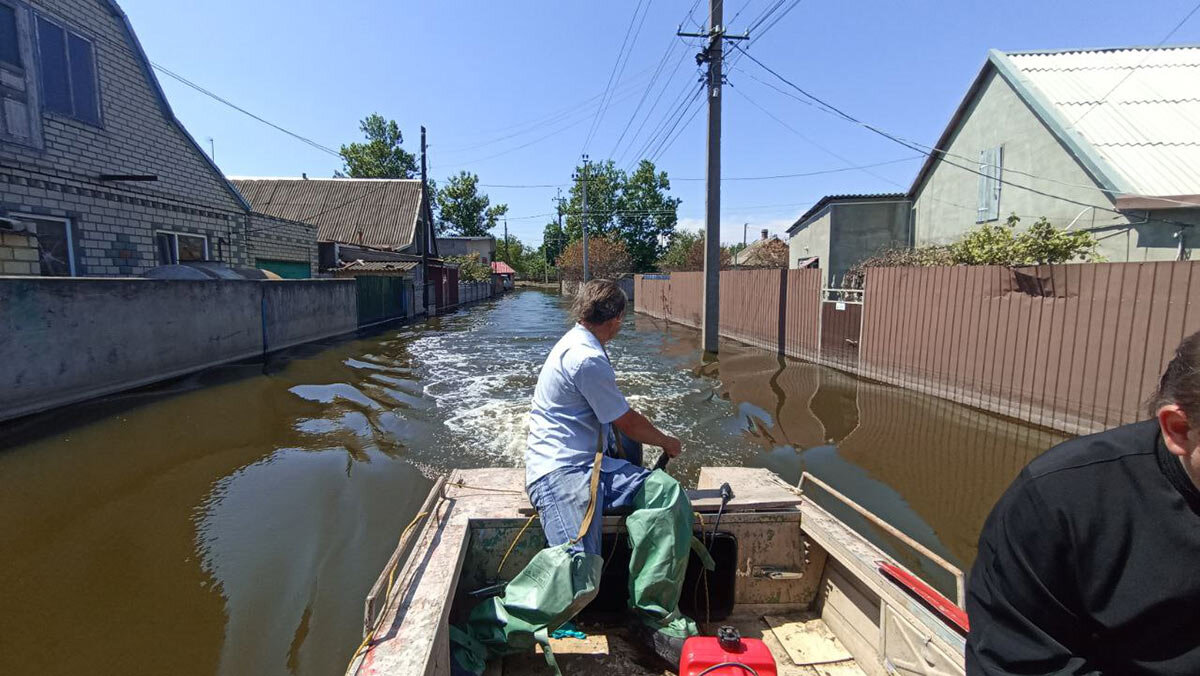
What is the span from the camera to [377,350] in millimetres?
14211

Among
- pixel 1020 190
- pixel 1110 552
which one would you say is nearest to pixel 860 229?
Answer: pixel 1020 190

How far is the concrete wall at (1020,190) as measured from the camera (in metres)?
9.48

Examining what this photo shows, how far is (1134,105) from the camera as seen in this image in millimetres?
11641

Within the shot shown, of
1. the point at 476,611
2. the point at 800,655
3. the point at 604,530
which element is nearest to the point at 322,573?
the point at 476,611

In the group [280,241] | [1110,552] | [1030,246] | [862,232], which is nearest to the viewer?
[1110,552]

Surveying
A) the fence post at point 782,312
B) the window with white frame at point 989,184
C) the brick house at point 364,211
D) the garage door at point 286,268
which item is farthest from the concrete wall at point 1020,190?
the brick house at point 364,211

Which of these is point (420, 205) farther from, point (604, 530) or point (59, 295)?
point (604, 530)

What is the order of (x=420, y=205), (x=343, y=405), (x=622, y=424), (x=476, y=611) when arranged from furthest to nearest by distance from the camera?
(x=420, y=205)
(x=343, y=405)
(x=622, y=424)
(x=476, y=611)

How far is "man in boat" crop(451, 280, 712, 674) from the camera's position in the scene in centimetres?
234

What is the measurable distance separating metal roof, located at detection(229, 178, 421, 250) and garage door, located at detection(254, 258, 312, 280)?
873 centimetres

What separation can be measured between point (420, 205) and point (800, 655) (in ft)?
102

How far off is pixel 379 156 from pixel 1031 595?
58001 millimetres

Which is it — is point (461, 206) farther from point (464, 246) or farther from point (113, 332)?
point (113, 332)

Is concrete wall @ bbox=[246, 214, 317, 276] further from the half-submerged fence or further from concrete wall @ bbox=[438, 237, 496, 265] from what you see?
concrete wall @ bbox=[438, 237, 496, 265]
